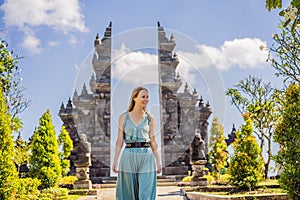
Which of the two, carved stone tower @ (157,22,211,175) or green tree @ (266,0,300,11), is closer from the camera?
green tree @ (266,0,300,11)

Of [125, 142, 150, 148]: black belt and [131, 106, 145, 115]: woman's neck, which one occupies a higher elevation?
[131, 106, 145, 115]: woman's neck

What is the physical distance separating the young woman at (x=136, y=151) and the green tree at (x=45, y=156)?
396 inches

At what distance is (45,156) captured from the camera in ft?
49.5

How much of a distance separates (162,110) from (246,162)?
12.8 metres

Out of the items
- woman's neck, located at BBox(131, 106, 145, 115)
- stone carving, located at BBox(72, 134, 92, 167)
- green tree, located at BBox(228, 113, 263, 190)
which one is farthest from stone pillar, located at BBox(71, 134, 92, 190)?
woman's neck, located at BBox(131, 106, 145, 115)

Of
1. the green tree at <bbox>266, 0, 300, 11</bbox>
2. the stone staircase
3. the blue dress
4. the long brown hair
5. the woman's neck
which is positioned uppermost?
the green tree at <bbox>266, 0, 300, 11</bbox>

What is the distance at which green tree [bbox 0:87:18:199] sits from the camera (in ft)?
26.9

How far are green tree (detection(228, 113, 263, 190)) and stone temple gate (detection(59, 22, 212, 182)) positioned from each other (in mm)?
11340

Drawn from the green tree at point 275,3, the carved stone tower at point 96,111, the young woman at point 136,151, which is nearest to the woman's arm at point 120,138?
the young woman at point 136,151

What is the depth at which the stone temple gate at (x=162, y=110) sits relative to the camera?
24261mm

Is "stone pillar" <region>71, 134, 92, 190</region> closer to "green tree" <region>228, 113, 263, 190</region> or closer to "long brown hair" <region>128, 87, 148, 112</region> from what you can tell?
"green tree" <region>228, 113, 263, 190</region>

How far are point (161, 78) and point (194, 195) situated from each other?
1453 cm

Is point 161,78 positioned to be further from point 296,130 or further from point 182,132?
point 296,130

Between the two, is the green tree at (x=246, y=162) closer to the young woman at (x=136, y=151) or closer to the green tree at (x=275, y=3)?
the young woman at (x=136, y=151)
